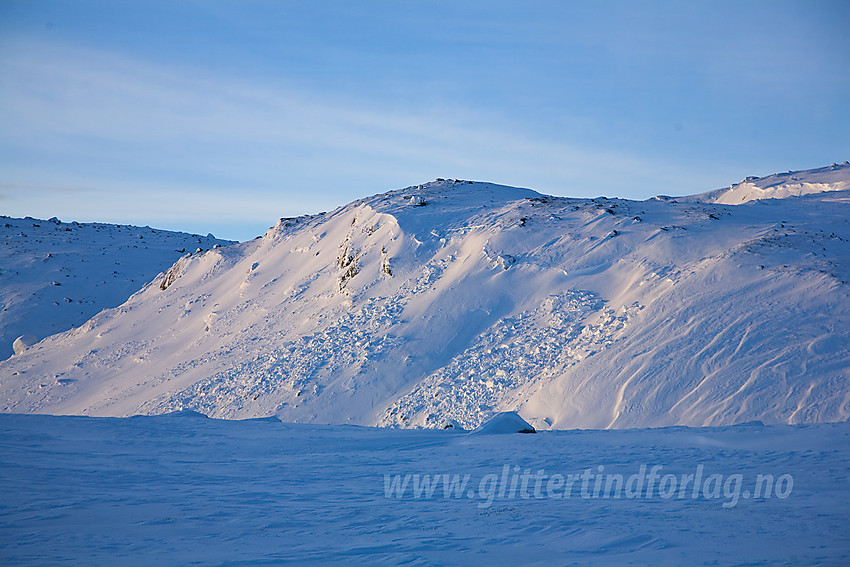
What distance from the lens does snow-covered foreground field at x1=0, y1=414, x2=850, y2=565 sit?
4.92 metres

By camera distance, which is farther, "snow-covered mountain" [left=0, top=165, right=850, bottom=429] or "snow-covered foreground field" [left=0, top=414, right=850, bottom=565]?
"snow-covered mountain" [left=0, top=165, right=850, bottom=429]

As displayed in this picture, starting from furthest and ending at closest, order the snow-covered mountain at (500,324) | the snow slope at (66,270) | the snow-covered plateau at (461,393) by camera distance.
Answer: the snow slope at (66,270)
the snow-covered mountain at (500,324)
the snow-covered plateau at (461,393)

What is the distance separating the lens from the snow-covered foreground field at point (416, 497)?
4.92 metres

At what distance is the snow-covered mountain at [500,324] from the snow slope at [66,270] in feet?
21.1

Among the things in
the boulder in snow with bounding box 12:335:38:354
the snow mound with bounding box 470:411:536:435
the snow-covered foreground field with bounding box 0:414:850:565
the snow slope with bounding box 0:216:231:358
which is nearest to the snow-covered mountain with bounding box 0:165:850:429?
the boulder in snow with bounding box 12:335:38:354

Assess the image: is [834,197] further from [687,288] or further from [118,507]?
[118,507]

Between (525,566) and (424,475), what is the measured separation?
9.64 feet

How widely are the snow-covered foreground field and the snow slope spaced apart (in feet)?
89.7

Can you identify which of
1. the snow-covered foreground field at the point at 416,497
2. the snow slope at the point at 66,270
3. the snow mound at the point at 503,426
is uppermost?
the snow slope at the point at 66,270

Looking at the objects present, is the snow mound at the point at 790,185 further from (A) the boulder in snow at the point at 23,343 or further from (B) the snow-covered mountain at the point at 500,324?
(A) the boulder in snow at the point at 23,343

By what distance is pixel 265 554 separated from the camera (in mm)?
4848

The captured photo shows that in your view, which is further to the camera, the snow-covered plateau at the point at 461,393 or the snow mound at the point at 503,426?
the snow mound at the point at 503,426

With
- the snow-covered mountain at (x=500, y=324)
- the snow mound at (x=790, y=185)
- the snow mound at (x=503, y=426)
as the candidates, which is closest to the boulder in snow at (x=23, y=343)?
the snow-covered mountain at (x=500, y=324)

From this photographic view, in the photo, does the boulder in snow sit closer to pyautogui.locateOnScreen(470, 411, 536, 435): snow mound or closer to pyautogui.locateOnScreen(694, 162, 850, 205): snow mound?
pyautogui.locateOnScreen(470, 411, 536, 435): snow mound
